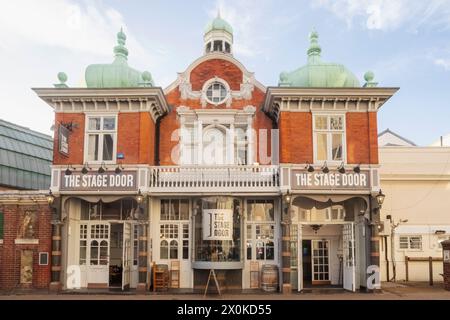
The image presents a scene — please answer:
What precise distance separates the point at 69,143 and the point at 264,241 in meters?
8.79

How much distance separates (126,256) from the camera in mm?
19344

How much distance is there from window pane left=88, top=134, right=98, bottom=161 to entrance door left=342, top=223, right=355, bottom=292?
10452mm

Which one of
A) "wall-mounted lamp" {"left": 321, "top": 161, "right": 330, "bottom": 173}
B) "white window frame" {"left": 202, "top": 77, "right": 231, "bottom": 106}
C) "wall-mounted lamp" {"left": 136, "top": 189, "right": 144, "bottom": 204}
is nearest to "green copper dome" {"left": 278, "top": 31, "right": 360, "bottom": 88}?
"white window frame" {"left": 202, "top": 77, "right": 231, "bottom": 106}

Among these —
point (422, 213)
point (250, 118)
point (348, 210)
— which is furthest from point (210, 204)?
point (422, 213)

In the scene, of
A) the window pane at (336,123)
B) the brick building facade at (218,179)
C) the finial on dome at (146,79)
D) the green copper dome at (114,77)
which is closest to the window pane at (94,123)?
the brick building facade at (218,179)

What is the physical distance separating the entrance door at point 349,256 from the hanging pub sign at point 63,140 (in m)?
11.5

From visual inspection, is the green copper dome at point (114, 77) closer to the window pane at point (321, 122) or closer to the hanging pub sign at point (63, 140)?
the hanging pub sign at point (63, 140)

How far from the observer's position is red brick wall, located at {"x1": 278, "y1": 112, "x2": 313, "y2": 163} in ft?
63.0

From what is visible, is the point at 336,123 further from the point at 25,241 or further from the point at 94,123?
the point at 25,241

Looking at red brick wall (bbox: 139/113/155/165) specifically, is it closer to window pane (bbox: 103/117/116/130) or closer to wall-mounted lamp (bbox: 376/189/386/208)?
window pane (bbox: 103/117/116/130)

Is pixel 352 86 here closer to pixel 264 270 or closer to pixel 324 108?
pixel 324 108

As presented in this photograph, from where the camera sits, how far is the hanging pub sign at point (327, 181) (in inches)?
736

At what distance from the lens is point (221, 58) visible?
21375 mm

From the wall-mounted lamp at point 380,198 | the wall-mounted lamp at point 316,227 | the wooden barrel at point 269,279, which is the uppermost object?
the wall-mounted lamp at point 380,198
